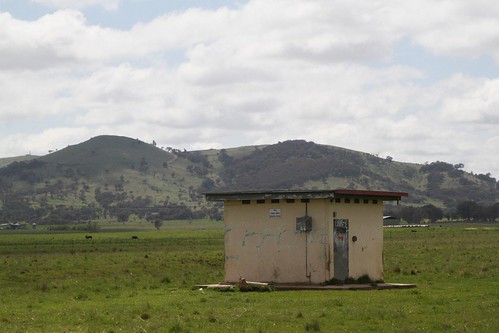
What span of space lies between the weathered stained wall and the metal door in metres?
0.26

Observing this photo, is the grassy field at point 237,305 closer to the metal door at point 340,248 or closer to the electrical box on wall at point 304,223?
the metal door at point 340,248

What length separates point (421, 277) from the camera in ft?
123

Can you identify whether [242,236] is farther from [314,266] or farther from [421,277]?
[421,277]

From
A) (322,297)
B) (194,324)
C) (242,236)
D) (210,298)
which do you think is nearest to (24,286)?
(242,236)

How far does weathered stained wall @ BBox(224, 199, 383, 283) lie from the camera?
3250 centimetres

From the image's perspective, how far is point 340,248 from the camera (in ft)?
109

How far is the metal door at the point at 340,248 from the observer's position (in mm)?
32812

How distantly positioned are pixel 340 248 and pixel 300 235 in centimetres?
158

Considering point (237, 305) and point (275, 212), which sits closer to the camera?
point (237, 305)

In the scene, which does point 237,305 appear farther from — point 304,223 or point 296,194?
point 296,194

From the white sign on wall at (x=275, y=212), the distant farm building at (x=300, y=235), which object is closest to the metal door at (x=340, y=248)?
the distant farm building at (x=300, y=235)

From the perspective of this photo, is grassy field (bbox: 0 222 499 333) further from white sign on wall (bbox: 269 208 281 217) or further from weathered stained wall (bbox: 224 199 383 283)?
white sign on wall (bbox: 269 208 281 217)

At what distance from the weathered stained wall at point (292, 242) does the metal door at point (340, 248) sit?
0.84 ft

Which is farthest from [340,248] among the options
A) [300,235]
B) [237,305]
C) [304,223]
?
[237,305]
